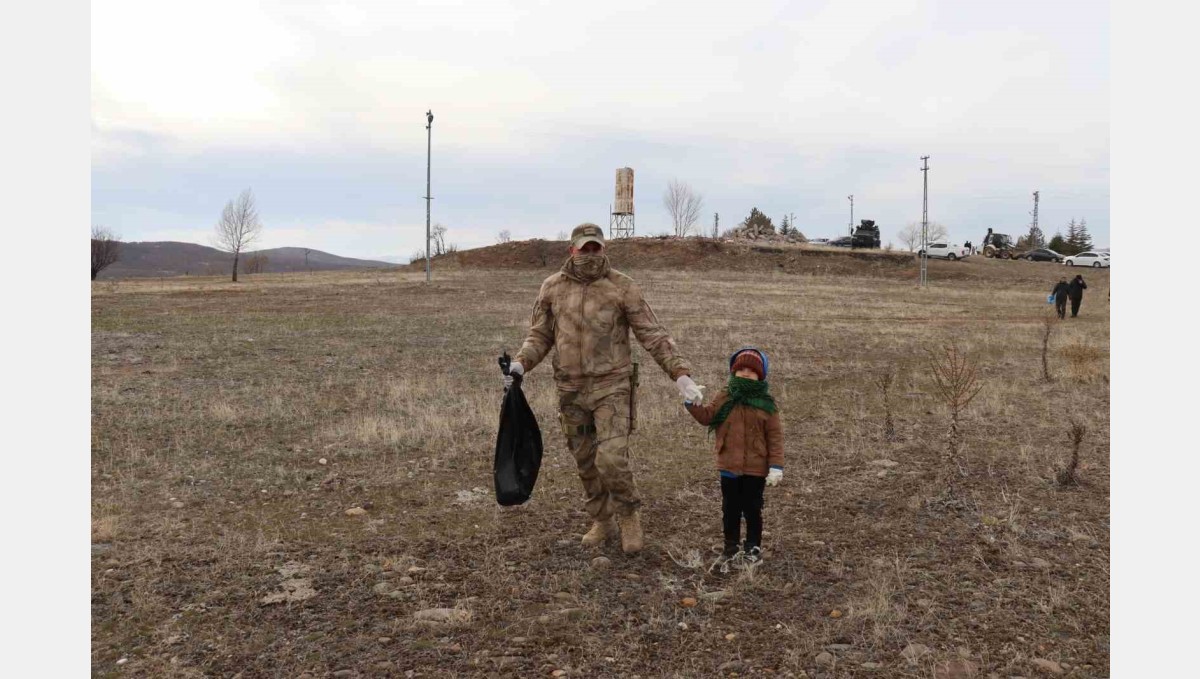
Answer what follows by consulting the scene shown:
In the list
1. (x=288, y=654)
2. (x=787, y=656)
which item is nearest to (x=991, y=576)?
(x=787, y=656)

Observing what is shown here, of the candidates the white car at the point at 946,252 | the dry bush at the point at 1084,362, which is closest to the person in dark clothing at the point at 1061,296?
the dry bush at the point at 1084,362

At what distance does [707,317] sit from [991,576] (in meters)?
17.4

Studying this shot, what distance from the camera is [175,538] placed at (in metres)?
5.29

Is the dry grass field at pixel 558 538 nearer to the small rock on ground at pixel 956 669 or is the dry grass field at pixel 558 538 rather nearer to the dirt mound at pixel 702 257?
the small rock on ground at pixel 956 669

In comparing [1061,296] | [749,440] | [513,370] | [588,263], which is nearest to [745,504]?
[749,440]

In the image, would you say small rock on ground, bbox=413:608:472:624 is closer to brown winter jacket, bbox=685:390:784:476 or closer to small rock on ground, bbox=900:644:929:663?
brown winter jacket, bbox=685:390:784:476

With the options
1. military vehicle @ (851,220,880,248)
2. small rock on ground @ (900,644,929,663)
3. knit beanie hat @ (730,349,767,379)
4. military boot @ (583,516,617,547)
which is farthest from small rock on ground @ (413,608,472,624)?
military vehicle @ (851,220,880,248)

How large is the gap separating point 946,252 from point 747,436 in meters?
51.0

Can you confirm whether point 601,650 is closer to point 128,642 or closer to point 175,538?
point 128,642

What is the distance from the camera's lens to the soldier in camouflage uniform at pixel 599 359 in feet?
15.6

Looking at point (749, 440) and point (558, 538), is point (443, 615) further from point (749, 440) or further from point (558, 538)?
point (749, 440)

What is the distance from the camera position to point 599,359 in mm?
4758

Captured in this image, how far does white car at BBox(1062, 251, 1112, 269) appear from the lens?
47406 millimetres

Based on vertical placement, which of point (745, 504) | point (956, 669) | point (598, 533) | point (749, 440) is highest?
point (749, 440)
